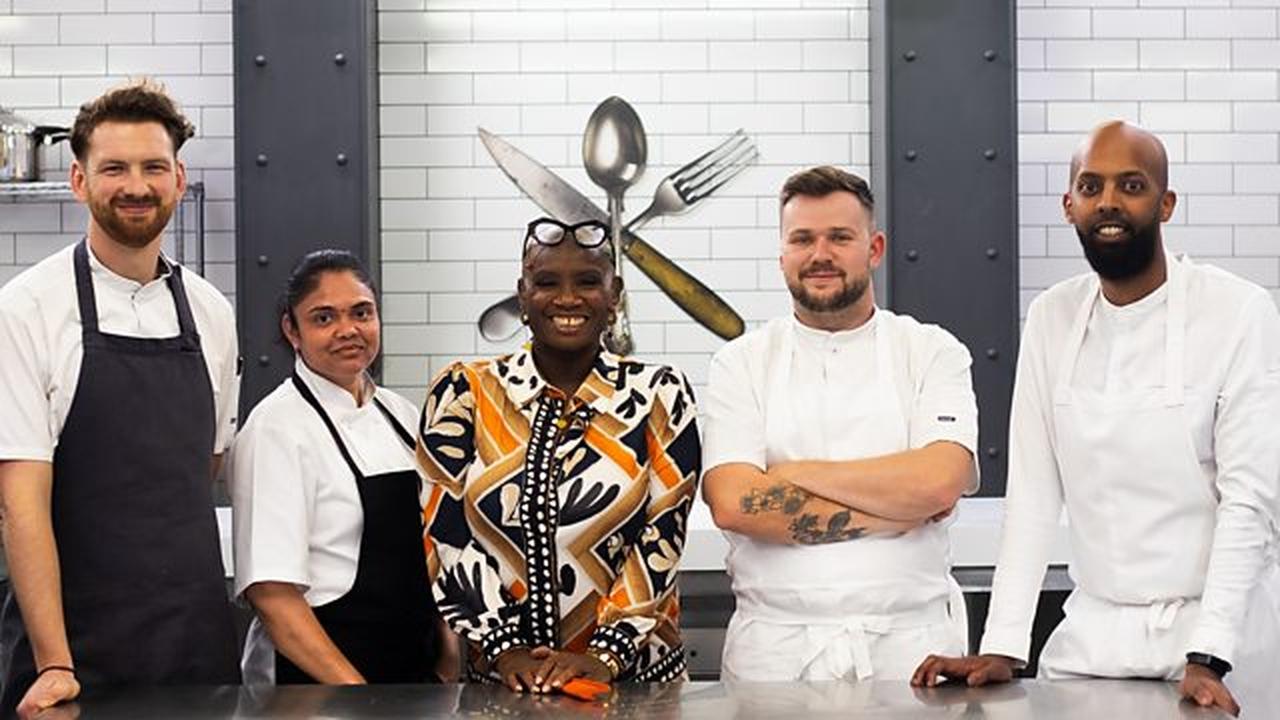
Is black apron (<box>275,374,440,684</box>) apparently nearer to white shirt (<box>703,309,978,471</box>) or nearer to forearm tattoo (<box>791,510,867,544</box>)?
white shirt (<box>703,309,978,471</box>)

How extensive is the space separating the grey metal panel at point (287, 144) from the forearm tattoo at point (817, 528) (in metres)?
2.78

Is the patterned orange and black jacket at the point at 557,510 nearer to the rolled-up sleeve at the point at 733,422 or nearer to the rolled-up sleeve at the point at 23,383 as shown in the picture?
the rolled-up sleeve at the point at 733,422

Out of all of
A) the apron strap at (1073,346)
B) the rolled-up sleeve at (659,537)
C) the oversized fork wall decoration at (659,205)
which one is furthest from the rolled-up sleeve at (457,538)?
the oversized fork wall decoration at (659,205)

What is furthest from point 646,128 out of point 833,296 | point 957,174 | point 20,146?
point 833,296

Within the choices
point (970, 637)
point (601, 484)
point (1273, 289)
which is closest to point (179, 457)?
point (601, 484)

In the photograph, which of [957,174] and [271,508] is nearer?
[271,508]

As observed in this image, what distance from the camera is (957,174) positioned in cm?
530

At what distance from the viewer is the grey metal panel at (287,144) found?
17.4ft

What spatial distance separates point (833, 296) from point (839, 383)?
17 cm

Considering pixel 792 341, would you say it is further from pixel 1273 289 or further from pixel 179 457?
pixel 1273 289

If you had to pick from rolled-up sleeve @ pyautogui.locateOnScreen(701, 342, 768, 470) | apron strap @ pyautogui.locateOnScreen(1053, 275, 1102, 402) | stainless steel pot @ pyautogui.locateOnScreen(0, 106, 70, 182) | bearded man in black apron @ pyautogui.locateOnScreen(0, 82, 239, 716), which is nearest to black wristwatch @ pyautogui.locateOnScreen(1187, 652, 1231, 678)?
apron strap @ pyautogui.locateOnScreen(1053, 275, 1102, 402)

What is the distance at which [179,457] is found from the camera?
9.48 ft

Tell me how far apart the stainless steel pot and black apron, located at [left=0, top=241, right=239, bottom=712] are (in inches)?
109

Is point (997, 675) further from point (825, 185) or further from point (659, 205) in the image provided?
point (659, 205)
